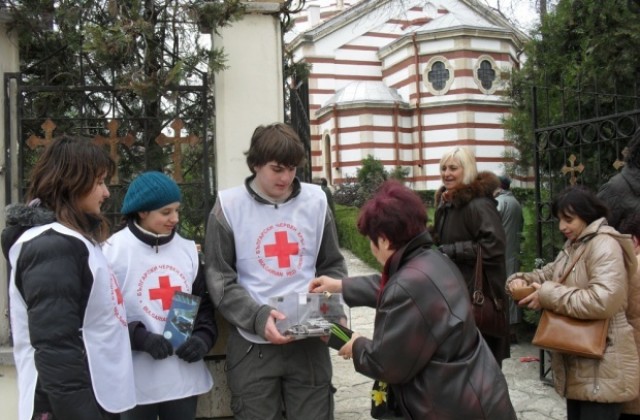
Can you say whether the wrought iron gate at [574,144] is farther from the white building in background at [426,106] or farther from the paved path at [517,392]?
the white building in background at [426,106]

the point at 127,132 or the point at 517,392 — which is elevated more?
the point at 127,132

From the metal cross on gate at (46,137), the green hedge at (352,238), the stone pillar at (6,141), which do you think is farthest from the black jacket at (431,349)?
the green hedge at (352,238)

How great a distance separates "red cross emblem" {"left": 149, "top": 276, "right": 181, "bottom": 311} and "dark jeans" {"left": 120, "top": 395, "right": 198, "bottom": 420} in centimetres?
Result: 44

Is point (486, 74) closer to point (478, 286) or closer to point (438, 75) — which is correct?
point (438, 75)

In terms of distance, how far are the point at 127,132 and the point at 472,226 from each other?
2299 mm

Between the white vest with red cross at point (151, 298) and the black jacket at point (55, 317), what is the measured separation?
64 cm

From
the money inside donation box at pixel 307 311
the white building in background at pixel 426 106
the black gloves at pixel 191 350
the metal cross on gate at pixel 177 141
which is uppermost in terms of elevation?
the white building in background at pixel 426 106

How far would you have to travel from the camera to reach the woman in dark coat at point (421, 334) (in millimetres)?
2199

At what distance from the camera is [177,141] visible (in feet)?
12.5

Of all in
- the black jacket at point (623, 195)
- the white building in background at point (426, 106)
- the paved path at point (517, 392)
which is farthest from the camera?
the white building in background at point (426, 106)

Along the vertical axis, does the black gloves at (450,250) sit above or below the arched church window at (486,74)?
below

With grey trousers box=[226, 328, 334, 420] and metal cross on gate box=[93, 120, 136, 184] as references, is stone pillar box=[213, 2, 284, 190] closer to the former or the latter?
metal cross on gate box=[93, 120, 136, 184]

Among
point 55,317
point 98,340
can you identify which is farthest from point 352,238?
point 55,317

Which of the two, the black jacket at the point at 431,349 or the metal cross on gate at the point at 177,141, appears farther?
the metal cross on gate at the point at 177,141
